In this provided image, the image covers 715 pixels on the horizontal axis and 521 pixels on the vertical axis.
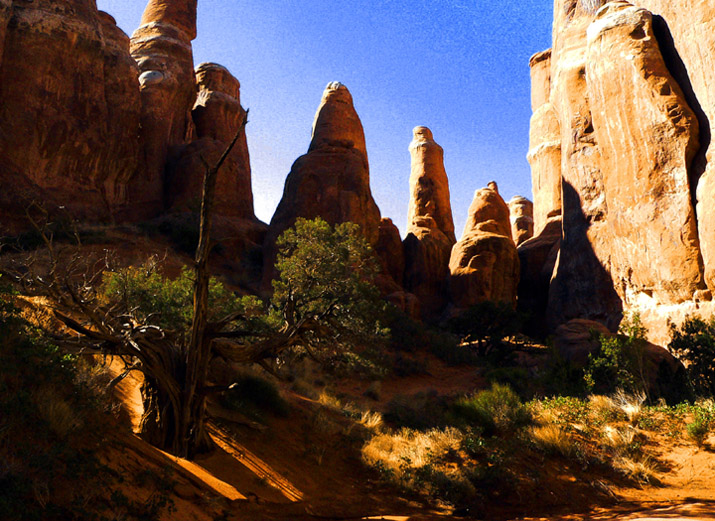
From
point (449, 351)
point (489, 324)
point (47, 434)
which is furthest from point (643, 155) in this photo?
point (47, 434)

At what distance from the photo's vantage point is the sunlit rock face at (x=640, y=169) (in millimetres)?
20250

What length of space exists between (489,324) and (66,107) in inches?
1062

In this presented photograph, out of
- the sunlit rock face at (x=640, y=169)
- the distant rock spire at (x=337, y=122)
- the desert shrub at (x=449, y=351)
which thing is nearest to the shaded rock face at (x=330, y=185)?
the distant rock spire at (x=337, y=122)

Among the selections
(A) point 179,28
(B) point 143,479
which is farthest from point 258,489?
(A) point 179,28

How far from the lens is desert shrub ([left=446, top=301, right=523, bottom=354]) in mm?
26641

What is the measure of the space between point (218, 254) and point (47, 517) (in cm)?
2797

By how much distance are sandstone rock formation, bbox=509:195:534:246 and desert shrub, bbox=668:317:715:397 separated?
121ft

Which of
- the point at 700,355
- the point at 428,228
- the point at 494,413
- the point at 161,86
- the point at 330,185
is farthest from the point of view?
the point at 428,228

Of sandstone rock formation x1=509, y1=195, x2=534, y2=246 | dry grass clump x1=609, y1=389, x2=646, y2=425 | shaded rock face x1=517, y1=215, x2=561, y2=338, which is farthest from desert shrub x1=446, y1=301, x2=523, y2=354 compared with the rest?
sandstone rock formation x1=509, y1=195, x2=534, y2=246

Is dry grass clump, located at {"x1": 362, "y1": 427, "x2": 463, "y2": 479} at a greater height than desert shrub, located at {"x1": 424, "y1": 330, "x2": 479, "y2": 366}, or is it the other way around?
desert shrub, located at {"x1": 424, "y1": 330, "x2": 479, "y2": 366}

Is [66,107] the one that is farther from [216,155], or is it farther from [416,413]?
[416,413]

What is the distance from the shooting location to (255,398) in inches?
435

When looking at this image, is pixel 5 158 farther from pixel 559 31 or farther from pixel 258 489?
pixel 559 31

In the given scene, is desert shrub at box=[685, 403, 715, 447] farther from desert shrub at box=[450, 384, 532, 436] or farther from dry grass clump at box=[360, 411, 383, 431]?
dry grass clump at box=[360, 411, 383, 431]
